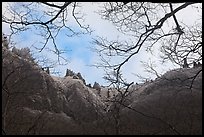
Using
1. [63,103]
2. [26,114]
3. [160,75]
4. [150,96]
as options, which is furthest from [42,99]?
[160,75]

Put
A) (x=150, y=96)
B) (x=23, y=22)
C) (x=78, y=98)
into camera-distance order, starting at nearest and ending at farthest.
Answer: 1. (x=23, y=22)
2. (x=150, y=96)
3. (x=78, y=98)

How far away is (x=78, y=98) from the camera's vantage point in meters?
12.3

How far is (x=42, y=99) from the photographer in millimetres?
9312

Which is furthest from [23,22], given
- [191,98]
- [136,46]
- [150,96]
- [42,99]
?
[150,96]

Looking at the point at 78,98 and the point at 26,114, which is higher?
the point at 78,98

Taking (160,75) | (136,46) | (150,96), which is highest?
(150,96)

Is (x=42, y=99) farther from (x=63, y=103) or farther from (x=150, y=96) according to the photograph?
(x=150, y=96)

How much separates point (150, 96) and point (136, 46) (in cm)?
780

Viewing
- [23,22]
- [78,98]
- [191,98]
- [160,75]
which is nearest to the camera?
[23,22]

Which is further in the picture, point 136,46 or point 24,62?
point 24,62

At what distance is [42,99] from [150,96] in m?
3.76

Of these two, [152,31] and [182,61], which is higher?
[152,31]

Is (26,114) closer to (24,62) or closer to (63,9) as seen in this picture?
(24,62)

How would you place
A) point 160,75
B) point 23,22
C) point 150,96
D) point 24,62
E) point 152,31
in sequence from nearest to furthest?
A: point 23,22 → point 152,31 → point 160,75 → point 24,62 → point 150,96
